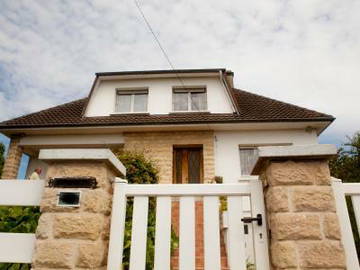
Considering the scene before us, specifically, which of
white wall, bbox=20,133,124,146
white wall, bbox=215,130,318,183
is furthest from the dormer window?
white wall, bbox=20,133,124,146

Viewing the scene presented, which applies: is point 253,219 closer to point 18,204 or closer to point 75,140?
point 18,204

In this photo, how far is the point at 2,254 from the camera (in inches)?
63.8

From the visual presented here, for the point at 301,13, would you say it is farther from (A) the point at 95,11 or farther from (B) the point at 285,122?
(A) the point at 95,11

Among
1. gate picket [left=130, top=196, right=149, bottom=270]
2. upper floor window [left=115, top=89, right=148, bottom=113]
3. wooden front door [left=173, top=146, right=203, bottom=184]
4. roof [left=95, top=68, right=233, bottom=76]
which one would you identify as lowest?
gate picket [left=130, top=196, right=149, bottom=270]

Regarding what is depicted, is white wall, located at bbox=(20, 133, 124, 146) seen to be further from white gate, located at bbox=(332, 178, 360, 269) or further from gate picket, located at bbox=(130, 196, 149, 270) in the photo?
white gate, located at bbox=(332, 178, 360, 269)

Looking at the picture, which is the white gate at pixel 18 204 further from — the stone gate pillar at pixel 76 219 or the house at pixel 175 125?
the house at pixel 175 125

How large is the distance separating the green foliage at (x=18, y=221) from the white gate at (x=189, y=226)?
729 mm

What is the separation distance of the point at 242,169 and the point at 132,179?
4.14 m

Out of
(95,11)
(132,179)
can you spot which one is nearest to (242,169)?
(132,179)

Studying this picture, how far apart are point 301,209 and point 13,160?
9212 millimetres

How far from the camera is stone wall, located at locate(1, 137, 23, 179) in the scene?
26.0 feet

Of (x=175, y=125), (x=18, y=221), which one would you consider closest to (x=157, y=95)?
(x=175, y=125)

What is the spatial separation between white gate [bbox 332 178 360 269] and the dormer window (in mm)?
7439

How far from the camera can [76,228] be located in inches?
62.3
